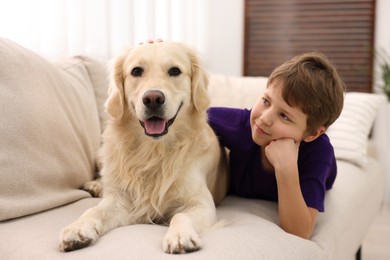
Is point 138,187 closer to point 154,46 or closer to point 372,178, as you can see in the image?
point 154,46

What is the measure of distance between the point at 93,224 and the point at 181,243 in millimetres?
268

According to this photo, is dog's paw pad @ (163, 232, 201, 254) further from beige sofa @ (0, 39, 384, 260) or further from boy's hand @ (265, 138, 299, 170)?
boy's hand @ (265, 138, 299, 170)

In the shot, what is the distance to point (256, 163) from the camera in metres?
1.76

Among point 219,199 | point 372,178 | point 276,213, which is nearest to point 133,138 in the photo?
point 219,199

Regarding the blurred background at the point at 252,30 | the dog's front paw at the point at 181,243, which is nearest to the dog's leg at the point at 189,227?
the dog's front paw at the point at 181,243

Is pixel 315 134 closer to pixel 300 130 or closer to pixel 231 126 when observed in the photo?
pixel 300 130

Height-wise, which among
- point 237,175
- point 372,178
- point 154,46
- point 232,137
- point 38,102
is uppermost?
point 154,46

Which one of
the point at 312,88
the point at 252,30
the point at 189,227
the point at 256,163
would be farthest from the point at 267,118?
the point at 252,30

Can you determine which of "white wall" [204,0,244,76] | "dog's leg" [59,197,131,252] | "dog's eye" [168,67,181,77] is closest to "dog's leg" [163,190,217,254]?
"dog's leg" [59,197,131,252]

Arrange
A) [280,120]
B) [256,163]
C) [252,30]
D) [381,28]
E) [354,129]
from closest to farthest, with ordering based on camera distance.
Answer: [280,120] < [256,163] < [354,129] < [381,28] < [252,30]

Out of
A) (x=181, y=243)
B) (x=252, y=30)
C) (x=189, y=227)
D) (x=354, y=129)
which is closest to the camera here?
(x=181, y=243)

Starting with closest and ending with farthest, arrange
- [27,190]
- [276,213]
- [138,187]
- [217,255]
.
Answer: [217,255] → [27,190] → [138,187] → [276,213]

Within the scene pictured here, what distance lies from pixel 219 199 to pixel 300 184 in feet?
1.23

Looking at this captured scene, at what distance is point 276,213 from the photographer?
1661mm
